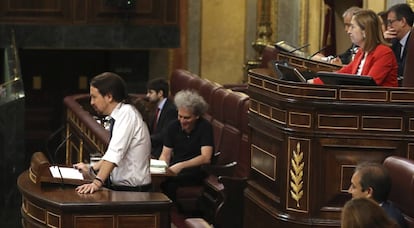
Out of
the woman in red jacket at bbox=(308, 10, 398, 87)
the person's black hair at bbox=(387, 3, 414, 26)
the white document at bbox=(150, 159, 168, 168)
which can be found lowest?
the white document at bbox=(150, 159, 168, 168)

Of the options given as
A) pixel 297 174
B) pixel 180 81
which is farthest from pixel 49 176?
pixel 180 81

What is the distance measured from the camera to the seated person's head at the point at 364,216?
3584mm

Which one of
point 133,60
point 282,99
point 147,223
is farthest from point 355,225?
point 133,60

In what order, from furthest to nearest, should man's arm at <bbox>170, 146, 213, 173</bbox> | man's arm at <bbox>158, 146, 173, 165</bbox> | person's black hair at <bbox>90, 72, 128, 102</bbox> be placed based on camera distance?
man's arm at <bbox>158, 146, 173, 165</bbox> < man's arm at <bbox>170, 146, 213, 173</bbox> < person's black hair at <bbox>90, 72, 128, 102</bbox>

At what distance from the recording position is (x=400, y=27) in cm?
709

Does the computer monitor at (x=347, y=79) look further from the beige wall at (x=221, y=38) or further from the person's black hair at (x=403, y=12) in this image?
the beige wall at (x=221, y=38)

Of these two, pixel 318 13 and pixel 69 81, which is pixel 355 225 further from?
pixel 69 81

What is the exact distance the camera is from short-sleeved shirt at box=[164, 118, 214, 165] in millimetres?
7773

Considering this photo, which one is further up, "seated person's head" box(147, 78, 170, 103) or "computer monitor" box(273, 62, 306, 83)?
"computer monitor" box(273, 62, 306, 83)

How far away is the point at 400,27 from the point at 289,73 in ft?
3.58

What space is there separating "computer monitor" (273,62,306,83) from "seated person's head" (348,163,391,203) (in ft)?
5.85

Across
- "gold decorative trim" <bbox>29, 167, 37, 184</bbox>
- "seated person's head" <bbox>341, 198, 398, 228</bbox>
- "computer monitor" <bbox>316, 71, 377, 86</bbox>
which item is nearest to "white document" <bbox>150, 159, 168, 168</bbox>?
"gold decorative trim" <bbox>29, 167, 37, 184</bbox>

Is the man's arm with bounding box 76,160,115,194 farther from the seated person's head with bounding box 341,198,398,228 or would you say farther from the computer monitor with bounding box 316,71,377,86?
the seated person's head with bounding box 341,198,398,228

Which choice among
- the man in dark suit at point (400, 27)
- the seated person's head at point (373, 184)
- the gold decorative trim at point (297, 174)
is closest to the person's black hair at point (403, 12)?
the man in dark suit at point (400, 27)
